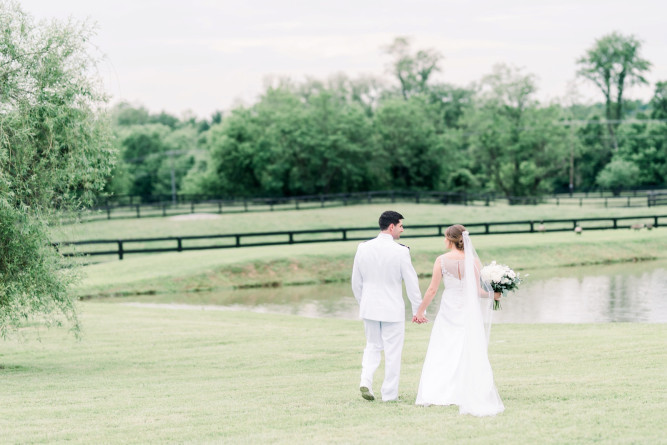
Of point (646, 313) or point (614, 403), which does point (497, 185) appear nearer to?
point (646, 313)

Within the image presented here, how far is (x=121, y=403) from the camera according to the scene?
9.85 m

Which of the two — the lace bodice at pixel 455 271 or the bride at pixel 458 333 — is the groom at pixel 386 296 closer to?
the bride at pixel 458 333

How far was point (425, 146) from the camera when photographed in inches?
2990

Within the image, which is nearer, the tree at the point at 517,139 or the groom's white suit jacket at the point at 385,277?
the groom's white suit jacket at the point at 385,277

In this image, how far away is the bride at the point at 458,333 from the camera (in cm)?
838

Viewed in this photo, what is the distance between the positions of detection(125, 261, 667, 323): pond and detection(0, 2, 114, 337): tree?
37.8 ft

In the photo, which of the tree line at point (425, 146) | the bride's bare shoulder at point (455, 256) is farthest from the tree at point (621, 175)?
the bride's bare shoulder at point (455, 256)

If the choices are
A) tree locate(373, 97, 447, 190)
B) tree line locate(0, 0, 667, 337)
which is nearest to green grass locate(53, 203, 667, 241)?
tree line locate(0, 0, 667, 337)

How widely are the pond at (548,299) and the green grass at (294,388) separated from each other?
3.45m

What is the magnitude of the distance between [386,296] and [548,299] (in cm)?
1866

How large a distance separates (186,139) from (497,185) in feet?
178

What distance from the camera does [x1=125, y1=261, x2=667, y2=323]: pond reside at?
22.9 m

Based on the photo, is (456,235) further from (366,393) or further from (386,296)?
(366,393)

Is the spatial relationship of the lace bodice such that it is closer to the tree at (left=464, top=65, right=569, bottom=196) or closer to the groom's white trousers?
the groom's white trousers
